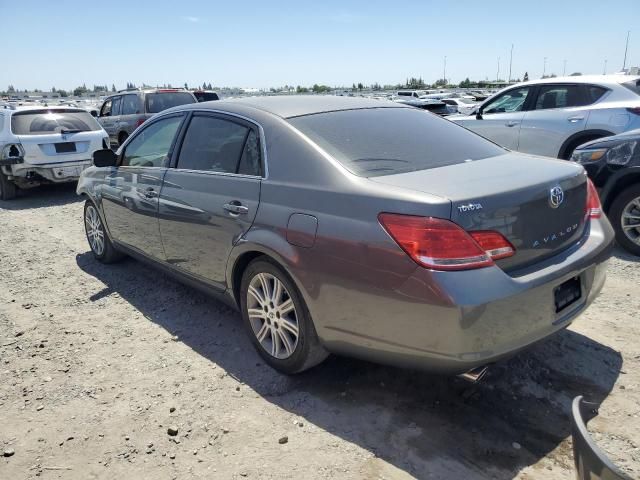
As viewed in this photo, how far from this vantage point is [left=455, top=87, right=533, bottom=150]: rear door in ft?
27.1

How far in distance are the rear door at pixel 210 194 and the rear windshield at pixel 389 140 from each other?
0.46 meters

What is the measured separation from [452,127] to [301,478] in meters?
2.48

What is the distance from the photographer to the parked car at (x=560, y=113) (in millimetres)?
7098

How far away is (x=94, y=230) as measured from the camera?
217 inches

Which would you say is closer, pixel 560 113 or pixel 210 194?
pixel 210 194

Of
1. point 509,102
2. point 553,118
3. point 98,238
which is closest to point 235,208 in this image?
point 98,238

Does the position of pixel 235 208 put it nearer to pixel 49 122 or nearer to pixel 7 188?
pixel 49 122

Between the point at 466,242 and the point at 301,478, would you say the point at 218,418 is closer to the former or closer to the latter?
the point at 301,478

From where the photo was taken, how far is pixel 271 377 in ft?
10.6

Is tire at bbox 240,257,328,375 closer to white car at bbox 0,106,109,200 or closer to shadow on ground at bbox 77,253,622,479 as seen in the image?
shadow on ground at bbox 77,253,622,479

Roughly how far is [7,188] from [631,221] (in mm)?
9512

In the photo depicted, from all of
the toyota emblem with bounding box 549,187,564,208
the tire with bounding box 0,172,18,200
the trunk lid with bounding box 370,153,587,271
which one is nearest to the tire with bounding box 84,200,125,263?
the trunk lid with bounding box 370,153,587,271

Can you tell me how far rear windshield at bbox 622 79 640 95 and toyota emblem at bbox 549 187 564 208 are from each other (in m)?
5.60

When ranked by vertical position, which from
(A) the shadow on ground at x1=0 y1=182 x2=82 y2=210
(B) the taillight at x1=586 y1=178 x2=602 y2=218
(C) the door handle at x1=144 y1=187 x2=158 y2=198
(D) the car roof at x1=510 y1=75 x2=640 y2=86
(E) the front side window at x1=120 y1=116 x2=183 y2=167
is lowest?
(A) the shadow on ground at x1=0 y1=182 x2=82 y2=210
